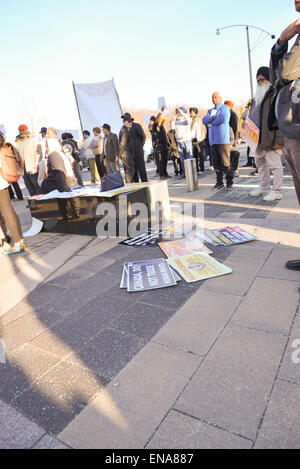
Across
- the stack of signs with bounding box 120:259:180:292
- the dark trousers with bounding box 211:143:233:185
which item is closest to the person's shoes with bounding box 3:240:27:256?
the stack of signs with bounding box 120:259:180:292

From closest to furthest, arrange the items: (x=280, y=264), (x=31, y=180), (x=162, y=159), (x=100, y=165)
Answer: (x=280, y=264) → (x=31, y=180) → (x=162, y=159) → (x=100, y=165)

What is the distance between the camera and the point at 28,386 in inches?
66.4

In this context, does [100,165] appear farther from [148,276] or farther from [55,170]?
[148,276]

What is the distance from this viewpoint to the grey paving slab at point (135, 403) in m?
1.29

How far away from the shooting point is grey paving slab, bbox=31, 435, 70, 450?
1286 millimetres

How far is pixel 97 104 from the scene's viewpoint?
14.6 m

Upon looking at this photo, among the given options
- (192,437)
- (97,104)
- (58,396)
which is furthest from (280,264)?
Result: (97,104)

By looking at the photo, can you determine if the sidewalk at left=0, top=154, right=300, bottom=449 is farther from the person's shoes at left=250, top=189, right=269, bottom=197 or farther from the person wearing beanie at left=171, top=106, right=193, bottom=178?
the person wearing beanie at left=171, top=106, right=193, bottom=178

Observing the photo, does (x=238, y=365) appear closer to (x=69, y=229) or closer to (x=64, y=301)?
(x=64, y=301)

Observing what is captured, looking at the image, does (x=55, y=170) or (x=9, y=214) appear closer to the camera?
(x=9, y=214)

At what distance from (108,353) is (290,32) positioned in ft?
8.45

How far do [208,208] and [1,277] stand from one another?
331 centimetres

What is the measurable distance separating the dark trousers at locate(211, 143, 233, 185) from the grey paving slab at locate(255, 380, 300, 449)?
5262 millimetres

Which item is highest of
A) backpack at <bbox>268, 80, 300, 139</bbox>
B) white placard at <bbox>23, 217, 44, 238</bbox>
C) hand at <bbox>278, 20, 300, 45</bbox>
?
hand at <bbox>278, 20, 300, 45</bbox>
